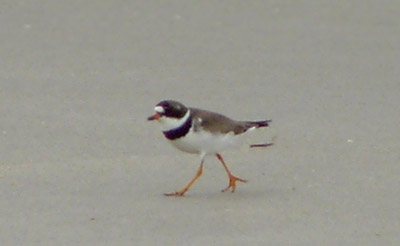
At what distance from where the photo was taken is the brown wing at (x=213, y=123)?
727 cm

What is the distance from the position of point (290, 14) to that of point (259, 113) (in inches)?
117

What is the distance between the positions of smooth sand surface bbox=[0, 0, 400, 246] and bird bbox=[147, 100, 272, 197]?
21 centimetres

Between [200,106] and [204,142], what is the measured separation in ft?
5.85

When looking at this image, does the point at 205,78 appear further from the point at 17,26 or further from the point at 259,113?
the point at 17,26

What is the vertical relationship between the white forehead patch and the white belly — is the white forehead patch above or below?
above

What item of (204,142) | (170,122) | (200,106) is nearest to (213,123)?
(204,142)

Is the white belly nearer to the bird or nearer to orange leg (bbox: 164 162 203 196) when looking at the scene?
the bird

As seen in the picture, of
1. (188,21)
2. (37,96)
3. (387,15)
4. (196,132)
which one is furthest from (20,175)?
(387,15)

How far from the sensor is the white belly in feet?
23.7

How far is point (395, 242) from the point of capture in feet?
20.7

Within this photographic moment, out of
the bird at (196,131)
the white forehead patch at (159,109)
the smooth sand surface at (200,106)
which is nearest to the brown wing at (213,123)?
the bird at (196,131)

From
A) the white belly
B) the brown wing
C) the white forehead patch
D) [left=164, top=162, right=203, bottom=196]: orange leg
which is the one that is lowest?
[left=164, top=162, right=203, bottom=196]: orange leg

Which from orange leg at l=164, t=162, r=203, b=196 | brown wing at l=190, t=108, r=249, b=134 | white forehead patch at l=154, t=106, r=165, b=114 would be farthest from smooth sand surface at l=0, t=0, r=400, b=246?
white forehead patch at l=154, t=106, r=165, b=114

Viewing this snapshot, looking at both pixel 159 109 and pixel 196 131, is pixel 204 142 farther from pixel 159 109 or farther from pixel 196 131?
pixel 159 109
